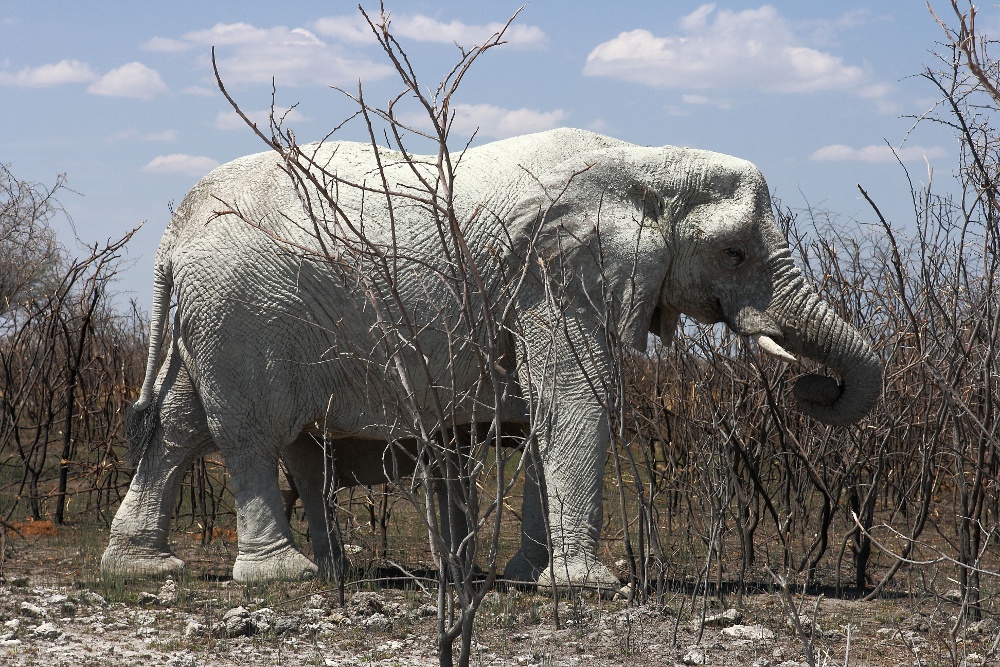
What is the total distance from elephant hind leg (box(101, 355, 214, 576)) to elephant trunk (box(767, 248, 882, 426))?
2.96m

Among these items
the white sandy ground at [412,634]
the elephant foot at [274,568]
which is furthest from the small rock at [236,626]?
the elephant foot at [274,568]

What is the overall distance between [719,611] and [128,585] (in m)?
2.79

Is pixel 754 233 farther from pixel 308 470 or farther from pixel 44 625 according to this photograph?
pixel 44 625

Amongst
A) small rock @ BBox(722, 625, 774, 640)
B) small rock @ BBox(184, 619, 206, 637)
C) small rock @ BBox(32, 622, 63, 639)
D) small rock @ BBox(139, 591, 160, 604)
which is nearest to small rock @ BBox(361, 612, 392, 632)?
small rock @ BBox(184, 619, 206, 637)

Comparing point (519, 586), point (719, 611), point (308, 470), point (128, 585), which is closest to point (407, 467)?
point (308, 470)

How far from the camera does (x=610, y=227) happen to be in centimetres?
571

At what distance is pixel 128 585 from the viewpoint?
593 centimetres

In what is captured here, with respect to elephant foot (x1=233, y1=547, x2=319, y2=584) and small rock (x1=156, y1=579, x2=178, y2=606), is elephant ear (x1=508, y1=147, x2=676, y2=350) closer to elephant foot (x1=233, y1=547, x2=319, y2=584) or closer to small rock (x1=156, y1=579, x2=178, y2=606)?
elephant foot (x1=233, y1=547, x2=319, y2=584)

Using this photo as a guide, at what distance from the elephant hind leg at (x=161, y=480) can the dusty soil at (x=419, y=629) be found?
0.42 metres

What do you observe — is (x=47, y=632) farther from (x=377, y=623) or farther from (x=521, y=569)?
(x=521, y=569)

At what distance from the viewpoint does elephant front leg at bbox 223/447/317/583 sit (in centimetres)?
592

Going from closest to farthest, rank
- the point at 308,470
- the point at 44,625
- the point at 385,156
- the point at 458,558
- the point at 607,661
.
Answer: the point at 458,558, the point at 607,661, the point at 44,625, the point at 385,156, the point at 308,470

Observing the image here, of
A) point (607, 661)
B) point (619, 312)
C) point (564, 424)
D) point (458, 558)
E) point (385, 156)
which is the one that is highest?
point (385, 156)

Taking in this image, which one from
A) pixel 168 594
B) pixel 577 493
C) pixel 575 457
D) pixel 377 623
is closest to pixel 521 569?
pixel 577 493
